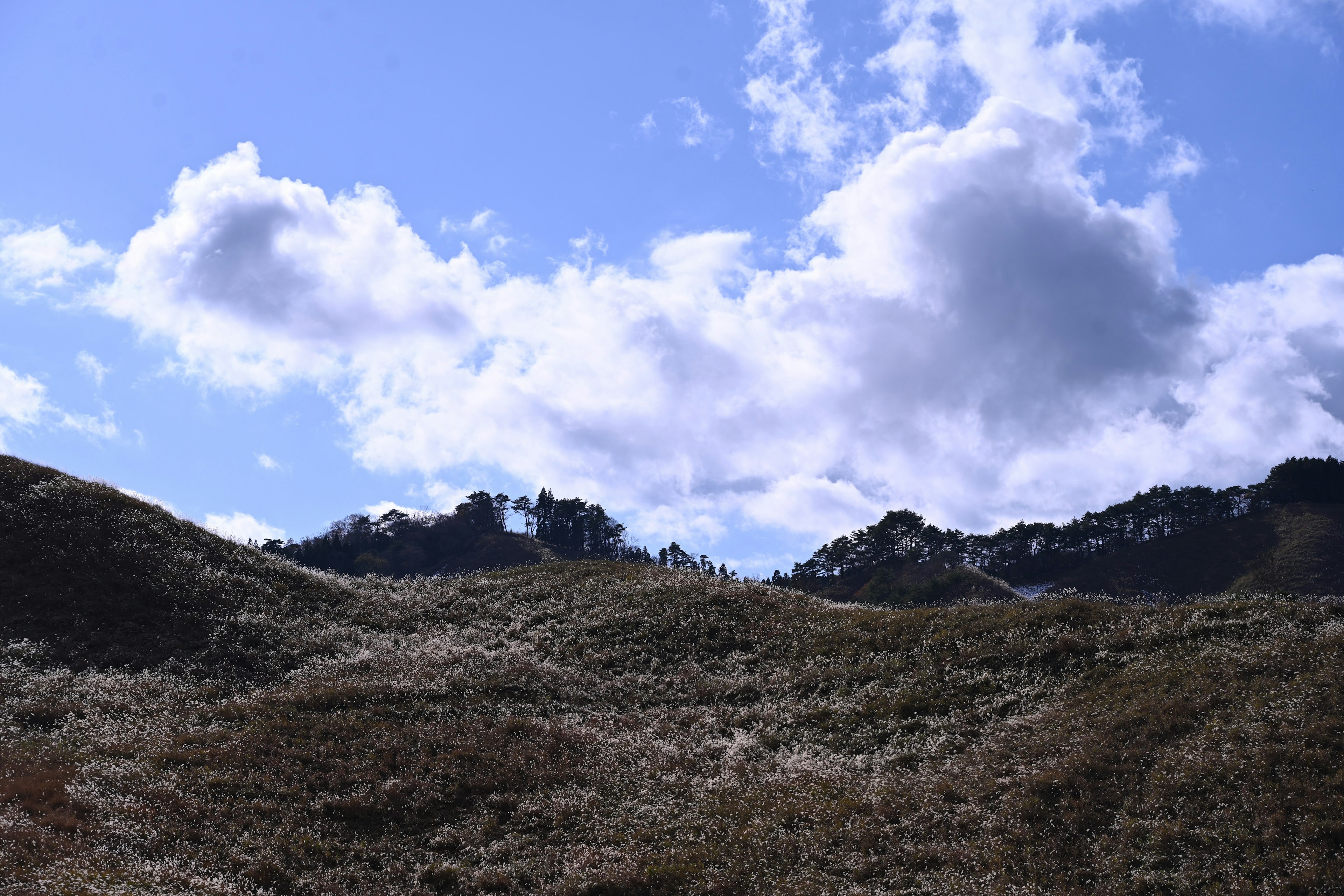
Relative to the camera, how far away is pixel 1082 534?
5664 inches

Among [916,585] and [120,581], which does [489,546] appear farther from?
[120,581]

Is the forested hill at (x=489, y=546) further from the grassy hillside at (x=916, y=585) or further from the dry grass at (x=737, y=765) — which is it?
the dry grass at (x=737, y=765)

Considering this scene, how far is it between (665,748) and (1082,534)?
13384 centimetres

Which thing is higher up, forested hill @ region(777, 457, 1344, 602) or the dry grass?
forested hill @ region(777, 457, 1344, 602)

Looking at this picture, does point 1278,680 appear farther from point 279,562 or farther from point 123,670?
point 279,562

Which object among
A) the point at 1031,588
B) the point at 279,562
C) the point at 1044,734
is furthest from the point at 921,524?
the point at 1044,734

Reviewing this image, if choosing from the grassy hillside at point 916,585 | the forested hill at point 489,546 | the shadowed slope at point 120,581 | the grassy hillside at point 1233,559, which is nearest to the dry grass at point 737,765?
the shadowed slope at point 120,581

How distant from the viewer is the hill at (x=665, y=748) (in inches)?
792

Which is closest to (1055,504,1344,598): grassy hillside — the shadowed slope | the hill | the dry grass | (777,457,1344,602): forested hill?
(777,457,1344,602): forested hill

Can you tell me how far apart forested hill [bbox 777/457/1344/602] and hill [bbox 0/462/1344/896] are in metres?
103

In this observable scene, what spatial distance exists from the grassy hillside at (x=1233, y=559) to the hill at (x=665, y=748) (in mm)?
93364

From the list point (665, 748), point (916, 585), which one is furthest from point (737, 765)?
point (916, 585)

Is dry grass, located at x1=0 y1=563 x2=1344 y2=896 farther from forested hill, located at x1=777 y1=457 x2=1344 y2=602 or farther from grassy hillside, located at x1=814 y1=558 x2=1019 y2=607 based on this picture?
forested hill, located at x1=777 y1=457 x2=1344 y2=602

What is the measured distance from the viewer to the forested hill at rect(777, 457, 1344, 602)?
140000 millimetres
